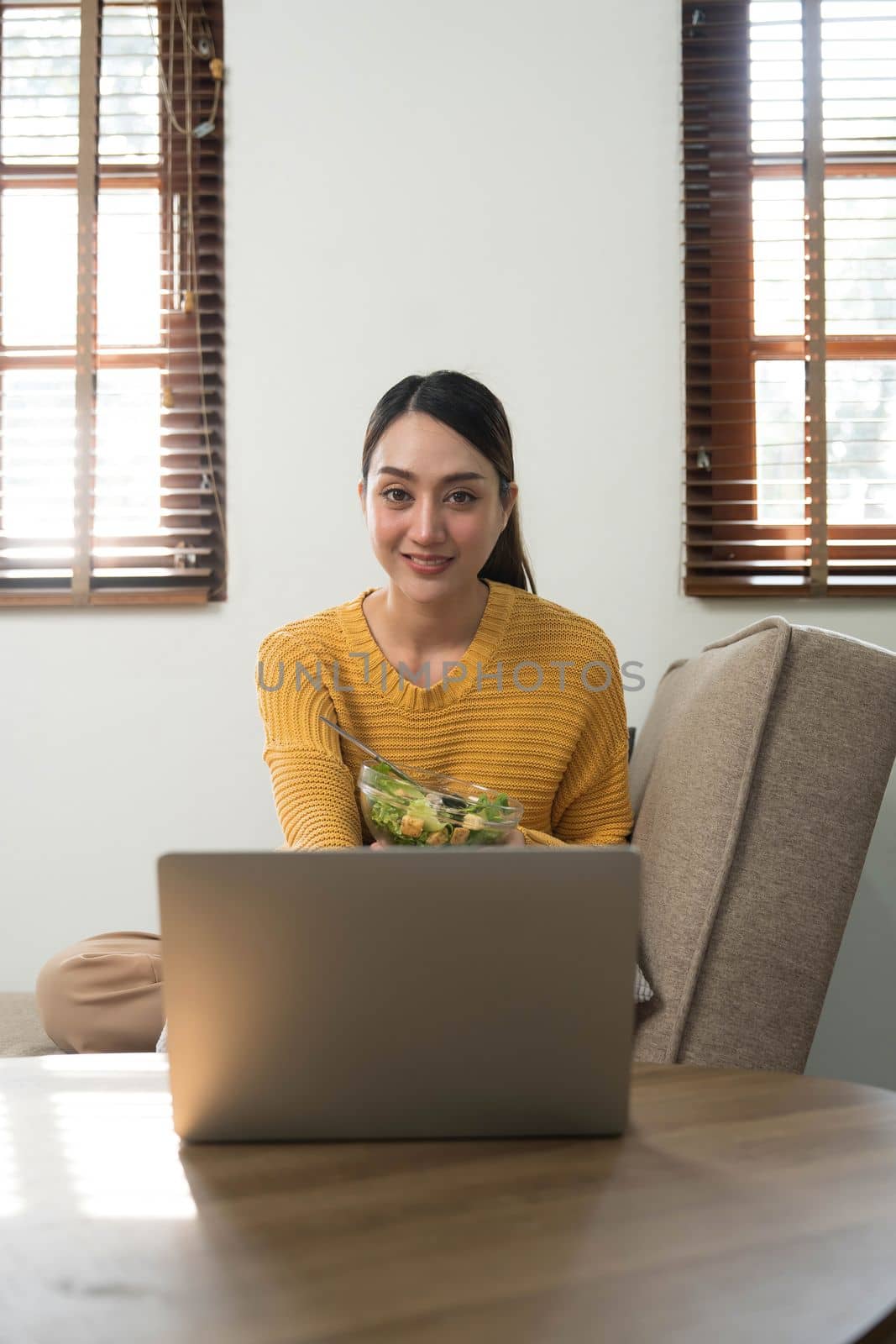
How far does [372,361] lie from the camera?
97.2 inches

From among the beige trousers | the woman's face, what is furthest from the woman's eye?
the beige trousers

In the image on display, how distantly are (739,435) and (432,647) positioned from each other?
1054 mm

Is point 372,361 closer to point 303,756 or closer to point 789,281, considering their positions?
point 789,281

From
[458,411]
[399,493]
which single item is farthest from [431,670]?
[458,411]

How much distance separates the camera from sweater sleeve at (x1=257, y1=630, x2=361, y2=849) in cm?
148

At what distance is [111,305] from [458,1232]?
237 cm

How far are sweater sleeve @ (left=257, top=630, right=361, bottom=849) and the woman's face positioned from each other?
20cm

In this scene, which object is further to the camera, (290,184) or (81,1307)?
(290,184)

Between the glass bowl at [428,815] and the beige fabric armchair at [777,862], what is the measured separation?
23cm

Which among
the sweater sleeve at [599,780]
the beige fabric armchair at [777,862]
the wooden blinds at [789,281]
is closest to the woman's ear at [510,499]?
the sweater sleeve at [599,780]

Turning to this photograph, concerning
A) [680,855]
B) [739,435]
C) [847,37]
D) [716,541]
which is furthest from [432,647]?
[847,37]

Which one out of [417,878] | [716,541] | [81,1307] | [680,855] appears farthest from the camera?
[716,541]

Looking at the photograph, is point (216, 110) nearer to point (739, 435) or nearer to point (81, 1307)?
point (739, 435)

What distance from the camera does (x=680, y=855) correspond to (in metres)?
1.35
